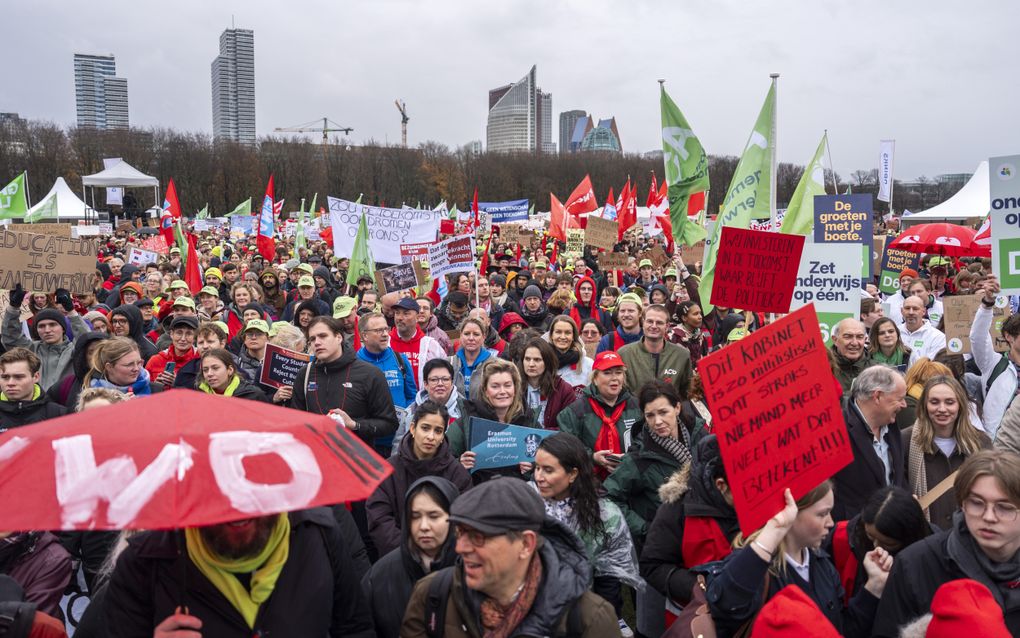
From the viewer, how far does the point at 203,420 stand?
6.04 ft

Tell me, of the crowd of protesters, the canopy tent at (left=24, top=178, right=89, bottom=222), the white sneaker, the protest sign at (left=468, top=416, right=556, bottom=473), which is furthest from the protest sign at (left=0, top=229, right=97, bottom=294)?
the canopy tent at (left=24, top=178, right=89, bottom=222)

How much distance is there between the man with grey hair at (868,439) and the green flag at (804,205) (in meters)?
4.71

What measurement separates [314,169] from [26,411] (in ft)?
218

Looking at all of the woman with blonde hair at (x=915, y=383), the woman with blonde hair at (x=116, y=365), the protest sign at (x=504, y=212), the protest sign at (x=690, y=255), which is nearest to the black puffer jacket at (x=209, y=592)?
the woman with blonde hair at (x=116, y=365)

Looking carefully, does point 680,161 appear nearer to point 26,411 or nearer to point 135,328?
point 135,328

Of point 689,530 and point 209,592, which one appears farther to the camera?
point 689,530

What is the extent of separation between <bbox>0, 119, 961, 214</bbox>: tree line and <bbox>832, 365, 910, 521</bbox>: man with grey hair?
5094cm

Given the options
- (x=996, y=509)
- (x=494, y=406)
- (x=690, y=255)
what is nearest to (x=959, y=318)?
(x=494, y=406)

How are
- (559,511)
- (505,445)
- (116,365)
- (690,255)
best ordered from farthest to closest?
1. (690,255)
2. (116,365)
3. (505,445)
4. (559,511)

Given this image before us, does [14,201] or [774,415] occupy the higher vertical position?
[14,201]

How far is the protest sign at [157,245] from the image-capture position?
17.5 m

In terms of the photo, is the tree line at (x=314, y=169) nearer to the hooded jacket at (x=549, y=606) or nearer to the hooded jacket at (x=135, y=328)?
the hooded jacket at (x=135, y=328)

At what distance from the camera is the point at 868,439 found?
12.6 feet

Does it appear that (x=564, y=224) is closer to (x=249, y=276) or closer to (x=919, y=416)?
(x=249, y=276)
